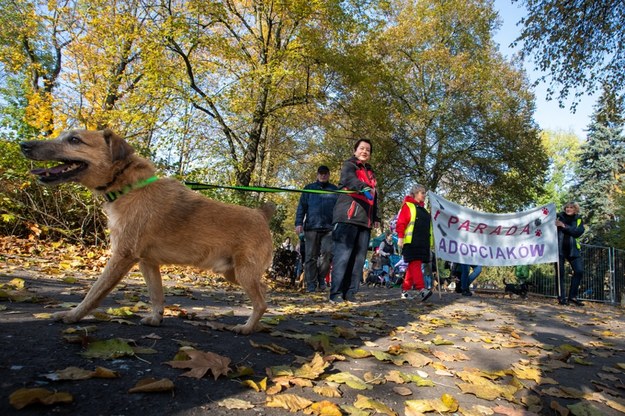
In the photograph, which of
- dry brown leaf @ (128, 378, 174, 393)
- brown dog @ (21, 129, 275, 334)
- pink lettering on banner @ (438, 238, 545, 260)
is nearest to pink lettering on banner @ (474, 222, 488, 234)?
pink lettering on banner @ (438, 238, 545, 260)

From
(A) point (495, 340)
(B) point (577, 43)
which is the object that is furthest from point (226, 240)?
(B) point (577, 43)

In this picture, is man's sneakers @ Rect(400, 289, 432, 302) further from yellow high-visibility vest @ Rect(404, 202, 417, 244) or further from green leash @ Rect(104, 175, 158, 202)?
green leash @ Rect(104, 175, 158, 202)

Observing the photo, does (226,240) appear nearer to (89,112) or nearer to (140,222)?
Result: (140,222)

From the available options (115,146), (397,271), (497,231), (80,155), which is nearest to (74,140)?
(80,155)

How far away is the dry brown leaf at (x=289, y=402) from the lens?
6.74ft

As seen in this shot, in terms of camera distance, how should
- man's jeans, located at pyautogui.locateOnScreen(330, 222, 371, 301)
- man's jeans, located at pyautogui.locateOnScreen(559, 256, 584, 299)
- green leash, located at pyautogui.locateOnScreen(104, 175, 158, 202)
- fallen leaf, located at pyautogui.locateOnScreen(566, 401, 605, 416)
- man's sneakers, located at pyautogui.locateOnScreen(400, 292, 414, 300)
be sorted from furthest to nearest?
man's jeans, located at pyautogui.locateOnScreen(559, 256, 584, 299), man's sneakers, located at pyautogui.locateOnScreen(400, 292, 414, 300), man's jeans, located at pyautogui.locateOnScreen(330, 222, 371, 301), green leash, located at pyautogui.locateOnScreen(104, 175, 158, 202), fallen leaf, located at pyautogui.locateOnScreen(566, 401, 605, 416)

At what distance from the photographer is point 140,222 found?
2.93 metres

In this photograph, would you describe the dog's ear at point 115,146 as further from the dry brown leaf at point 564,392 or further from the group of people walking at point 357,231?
the dry brown leaf at point 564,392

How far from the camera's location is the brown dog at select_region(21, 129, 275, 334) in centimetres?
286

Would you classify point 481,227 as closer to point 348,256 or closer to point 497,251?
point 497,251

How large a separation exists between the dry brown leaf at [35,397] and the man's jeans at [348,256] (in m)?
4.68

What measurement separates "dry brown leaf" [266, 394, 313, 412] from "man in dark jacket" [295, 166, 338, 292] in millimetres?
6555

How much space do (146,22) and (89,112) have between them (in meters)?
3.13

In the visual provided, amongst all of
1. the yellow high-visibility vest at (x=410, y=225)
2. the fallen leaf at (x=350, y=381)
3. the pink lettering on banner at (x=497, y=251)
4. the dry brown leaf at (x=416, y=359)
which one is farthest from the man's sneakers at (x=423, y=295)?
the fallen leaf at (x=350, y=381)
